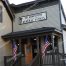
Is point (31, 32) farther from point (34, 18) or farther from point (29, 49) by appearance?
point (29, 49)

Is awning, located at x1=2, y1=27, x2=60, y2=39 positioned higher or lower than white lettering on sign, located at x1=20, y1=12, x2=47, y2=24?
lower

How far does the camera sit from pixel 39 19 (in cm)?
2298

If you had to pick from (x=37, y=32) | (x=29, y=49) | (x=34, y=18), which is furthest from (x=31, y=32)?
(x=29, y=49)

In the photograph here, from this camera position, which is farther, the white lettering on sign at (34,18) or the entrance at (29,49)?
the entrance at (29,49)

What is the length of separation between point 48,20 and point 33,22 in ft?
5.83

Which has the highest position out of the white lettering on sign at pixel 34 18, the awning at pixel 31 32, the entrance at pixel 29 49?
the white lettering on sign at pixel 34 18

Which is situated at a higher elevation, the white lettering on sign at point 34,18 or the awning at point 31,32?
the white lettering on sign at point 34,18

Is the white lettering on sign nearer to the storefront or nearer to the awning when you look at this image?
the storefront

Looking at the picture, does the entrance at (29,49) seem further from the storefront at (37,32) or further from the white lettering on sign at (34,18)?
the white lettering on sign at (34,18)

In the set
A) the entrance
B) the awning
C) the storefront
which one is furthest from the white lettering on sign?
the entrance

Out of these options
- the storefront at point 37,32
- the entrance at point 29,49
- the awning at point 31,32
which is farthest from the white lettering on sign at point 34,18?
the entrance at point 29,49

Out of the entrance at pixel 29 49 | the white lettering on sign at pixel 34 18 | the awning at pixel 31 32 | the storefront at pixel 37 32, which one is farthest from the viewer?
the entrance at pixel 29 49

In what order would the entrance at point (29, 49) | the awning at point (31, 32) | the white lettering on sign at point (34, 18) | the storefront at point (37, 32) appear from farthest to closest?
the entrance at point (29, 49) → the white lettering on sign at point (34, 18) → the awning at point (31, 32) → the storefront at point (37, 32)

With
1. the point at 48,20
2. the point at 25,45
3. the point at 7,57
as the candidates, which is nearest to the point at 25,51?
the point at 25,45
